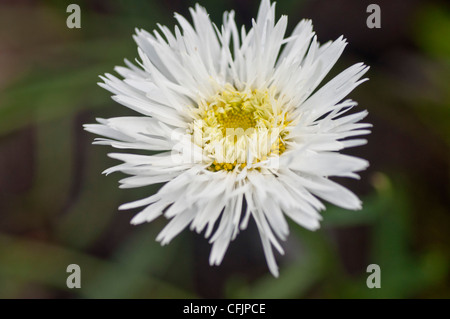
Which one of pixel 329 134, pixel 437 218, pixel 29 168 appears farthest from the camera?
pixel 29 168

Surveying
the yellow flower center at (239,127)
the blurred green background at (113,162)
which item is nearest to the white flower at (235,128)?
the yellow flower center at (239,127)

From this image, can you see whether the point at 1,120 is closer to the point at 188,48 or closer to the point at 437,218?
the point at 188,48

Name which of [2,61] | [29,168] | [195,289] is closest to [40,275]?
[29,168]

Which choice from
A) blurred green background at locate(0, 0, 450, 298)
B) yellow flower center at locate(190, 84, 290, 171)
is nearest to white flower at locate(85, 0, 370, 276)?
yellow flower center at locate(190, 84, 290, 171)

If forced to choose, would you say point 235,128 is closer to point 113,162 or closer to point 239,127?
point 239,127

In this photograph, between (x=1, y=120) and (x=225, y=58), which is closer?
(x=225, y=58)

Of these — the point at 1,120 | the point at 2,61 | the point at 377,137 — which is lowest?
the point at 377,137

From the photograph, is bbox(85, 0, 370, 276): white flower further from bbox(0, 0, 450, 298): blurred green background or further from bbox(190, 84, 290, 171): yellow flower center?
bbox(0, 0, 450, 298): blurred green background

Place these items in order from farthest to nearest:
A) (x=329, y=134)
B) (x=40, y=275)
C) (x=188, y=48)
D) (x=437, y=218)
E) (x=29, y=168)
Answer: (x=29, y=168)
(x=40, y=275)
(x=437, y=218)
(x=188, y=48)
(x=329, y=134)
